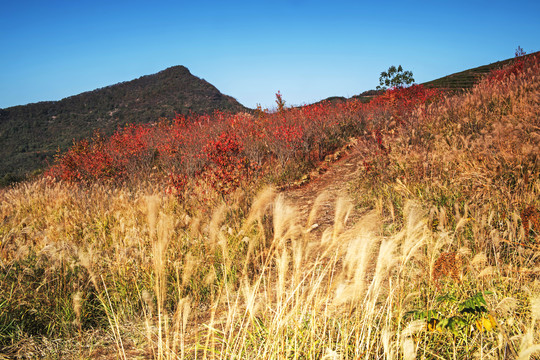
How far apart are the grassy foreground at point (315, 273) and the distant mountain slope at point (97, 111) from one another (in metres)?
21.0

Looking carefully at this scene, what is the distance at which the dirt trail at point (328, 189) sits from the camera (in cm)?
499

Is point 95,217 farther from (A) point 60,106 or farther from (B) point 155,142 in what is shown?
(A) point 60,106

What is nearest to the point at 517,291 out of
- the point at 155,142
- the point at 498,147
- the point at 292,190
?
the point at 498,147

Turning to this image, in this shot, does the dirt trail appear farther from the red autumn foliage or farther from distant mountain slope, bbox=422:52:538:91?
distant mountain slope, bbox=422:52:538:91

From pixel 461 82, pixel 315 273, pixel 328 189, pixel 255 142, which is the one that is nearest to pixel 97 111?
pixel 255 142

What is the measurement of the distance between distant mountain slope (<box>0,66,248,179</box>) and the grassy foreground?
21.0 meters

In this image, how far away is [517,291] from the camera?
7.36 feet

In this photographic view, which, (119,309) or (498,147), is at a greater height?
(498,147)

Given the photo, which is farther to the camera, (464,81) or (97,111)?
(97,111)

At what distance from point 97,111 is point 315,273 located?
35439 millimetres

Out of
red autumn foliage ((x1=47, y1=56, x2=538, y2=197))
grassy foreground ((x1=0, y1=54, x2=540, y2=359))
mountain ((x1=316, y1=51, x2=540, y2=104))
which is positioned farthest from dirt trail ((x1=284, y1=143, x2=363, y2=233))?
mountain ((x1=316, y1=51, x2=540, y2=104))

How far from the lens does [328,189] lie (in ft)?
20.8

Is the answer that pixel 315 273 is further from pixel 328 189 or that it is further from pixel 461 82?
pixel 461 82

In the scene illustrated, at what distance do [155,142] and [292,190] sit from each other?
701 centimetres
